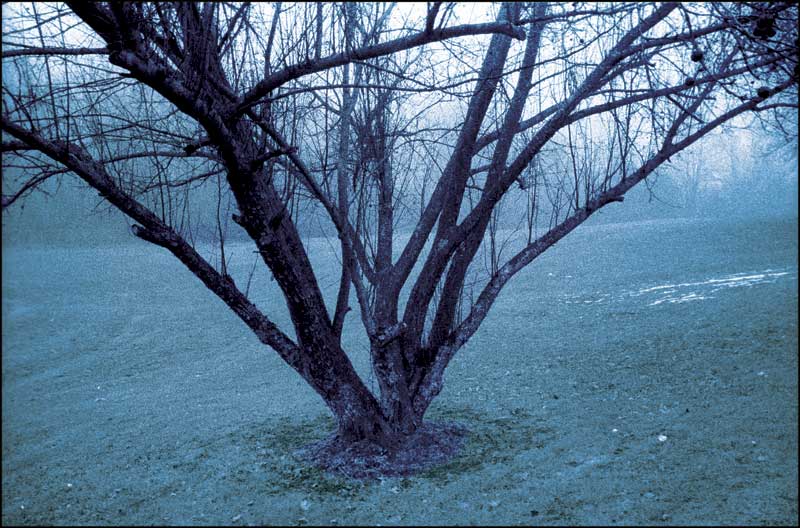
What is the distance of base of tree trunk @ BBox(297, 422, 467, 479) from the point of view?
472 centimetres

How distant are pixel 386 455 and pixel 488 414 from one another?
1.48 metres

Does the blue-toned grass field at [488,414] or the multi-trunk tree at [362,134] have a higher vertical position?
the multi-trunk tree at [362,134]

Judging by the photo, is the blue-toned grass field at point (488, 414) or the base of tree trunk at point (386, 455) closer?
the blue-toned grass field at point (488, 414)

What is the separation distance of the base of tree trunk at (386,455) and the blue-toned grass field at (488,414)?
16cm

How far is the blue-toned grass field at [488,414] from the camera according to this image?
160 inches

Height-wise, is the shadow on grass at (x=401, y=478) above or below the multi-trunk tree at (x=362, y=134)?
below

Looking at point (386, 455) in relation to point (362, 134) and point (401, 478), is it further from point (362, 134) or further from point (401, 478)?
point (362, 134)

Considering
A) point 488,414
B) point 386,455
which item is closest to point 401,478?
point 386,455

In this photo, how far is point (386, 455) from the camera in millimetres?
4883

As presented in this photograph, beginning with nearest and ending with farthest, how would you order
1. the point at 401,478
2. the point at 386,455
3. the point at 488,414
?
1. the point at 401,478
2. the point at 386,455
3. the point at 488,414

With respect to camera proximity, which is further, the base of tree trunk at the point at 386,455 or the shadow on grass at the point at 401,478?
the base of tree trunk at the point at 386,455

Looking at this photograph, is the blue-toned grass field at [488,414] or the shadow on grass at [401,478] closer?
the blue-toned grass field at [488,414]

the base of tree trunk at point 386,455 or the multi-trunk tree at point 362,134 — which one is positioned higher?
the multi-trunk tree at point 362,134

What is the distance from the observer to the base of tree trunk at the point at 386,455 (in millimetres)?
4723
